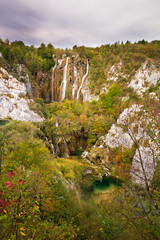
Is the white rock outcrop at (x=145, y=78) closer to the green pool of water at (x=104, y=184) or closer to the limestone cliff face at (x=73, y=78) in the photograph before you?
the limestone cliff face at (x=73, y=78)

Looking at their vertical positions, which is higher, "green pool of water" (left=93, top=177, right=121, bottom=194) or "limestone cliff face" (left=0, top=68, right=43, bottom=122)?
"limestone cliff face" (left=0, top=68, right=43, bottom=122)

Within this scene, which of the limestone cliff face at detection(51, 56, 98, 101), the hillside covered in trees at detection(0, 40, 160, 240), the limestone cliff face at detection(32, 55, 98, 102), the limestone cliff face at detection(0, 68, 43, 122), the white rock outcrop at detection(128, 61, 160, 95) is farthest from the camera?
the limestone cliff face at detection(32, 55, 98, 102)

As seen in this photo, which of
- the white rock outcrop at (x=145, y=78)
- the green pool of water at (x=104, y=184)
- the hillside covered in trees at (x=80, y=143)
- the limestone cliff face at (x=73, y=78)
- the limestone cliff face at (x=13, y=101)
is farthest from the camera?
the limestone cliff face at (x=73, y=78)

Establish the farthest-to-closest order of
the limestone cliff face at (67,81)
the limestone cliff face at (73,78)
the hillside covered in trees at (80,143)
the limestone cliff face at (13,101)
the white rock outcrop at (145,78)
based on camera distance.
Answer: the limestone cliff face at (67,81)
the limestone cliff face at (73,78)
the white rock outcrop at (145,78)
the limestone cliff face at (13,101)
the hillside covered in trees at (80,143)

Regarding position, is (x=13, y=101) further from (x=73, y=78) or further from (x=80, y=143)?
(x=73, y=78)

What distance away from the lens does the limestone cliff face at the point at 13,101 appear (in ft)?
83.4

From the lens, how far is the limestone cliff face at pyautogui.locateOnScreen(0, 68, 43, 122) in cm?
2542

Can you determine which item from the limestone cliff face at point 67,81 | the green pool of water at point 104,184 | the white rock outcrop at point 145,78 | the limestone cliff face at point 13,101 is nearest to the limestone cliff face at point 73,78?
the limestone cliff face at point 67,81

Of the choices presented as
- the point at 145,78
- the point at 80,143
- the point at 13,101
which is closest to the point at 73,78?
the point at 145,78

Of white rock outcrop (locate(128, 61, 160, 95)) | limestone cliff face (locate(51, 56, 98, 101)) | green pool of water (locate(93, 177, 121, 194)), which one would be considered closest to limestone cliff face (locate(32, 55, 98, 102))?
limestone cliff face (locate(51, 56, 98, 101))

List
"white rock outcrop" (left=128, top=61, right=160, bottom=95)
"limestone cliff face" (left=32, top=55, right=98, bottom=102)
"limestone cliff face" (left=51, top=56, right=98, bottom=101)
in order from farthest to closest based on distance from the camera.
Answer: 1. "limestone cliff face" (left=32, top=55, right=98, bottom=102)
2. "limestone cliff face" (left=51, top=56, right=98, bottom=101)
3. "white rock outcrop" (left=128, top=61, right=160, bottom=95)

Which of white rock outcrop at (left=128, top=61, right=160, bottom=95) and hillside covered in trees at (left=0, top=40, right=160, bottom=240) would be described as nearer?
hillside covered in trees at (left=0, top=40, right=160, bottom=240)

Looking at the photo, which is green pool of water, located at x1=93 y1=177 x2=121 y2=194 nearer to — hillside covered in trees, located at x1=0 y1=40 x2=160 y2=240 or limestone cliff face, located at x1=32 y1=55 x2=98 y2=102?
hillside covered in trees, located at x1=0 y1=40 x2=160 y2=240

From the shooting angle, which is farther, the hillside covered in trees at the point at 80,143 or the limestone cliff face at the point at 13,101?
the limestone cliff face at the point at 13,101
